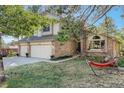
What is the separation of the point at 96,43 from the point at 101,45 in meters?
0.09

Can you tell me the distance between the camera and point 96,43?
4133 mm

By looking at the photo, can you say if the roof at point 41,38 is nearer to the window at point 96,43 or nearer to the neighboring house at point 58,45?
the neighboring house at point 58,45

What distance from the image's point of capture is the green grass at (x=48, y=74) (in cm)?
398

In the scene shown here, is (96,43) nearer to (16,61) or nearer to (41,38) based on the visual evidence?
(41,38)

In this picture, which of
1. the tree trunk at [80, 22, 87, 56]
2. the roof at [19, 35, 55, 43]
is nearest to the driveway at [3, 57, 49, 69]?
the roof at [19, 35, 55, 43]

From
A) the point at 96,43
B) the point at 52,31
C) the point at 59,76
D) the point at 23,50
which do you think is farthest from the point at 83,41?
the point at 23,50

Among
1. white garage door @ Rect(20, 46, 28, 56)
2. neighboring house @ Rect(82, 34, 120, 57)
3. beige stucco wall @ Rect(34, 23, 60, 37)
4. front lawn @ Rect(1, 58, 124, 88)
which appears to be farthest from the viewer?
white garage door @ Rect(20, 46, 28, 56)

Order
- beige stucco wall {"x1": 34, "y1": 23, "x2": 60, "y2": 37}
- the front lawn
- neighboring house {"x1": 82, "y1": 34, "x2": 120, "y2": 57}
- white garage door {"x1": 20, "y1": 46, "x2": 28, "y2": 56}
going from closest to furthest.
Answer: the front lawn, neighboring house {"x1": 82, "y1": 34, "x2": 120, "y2": 57}, beige stucco wall {"x1": 34, "y1": 23, "x2": 60, "y2": 37}, white garage door {"x1": 20, "y1": 46, "x2": 28, "y2": 56}

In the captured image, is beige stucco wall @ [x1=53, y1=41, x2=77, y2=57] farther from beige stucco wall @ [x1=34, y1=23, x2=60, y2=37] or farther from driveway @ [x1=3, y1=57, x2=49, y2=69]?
driveway @ [x1=3, y1=57, x2=49, y2=69]

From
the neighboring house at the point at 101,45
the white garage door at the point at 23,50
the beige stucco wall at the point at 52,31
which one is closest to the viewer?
the neighboring house at the point at 101,45

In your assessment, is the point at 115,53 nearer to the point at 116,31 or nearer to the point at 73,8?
the point at 116,31

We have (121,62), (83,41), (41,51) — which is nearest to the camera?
(121,62)

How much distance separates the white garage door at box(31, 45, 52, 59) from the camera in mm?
4230

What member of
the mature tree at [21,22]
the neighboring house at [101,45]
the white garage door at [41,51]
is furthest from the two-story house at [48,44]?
the neighboring house at [101,45]
